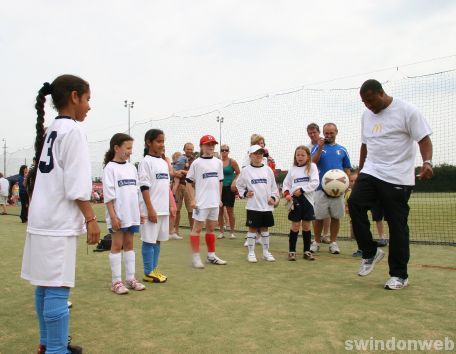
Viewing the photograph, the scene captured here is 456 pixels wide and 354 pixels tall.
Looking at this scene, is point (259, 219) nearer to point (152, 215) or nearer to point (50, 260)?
point (152, 215)

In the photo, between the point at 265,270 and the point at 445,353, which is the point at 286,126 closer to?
the point at 265,270

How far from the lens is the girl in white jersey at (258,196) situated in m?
6.09

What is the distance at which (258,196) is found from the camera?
20.0 feet

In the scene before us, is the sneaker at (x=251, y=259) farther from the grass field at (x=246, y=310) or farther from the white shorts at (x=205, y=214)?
the white shorts at (x=205, y=214)

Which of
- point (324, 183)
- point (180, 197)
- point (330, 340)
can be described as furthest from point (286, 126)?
point (330, 340)

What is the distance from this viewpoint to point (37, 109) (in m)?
2.75

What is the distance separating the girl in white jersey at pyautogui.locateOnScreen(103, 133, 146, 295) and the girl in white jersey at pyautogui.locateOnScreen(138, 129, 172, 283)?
0.21 metres

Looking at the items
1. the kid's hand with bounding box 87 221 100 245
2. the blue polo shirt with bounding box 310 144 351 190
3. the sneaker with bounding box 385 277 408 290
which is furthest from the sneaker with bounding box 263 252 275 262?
the kid's hand with bounding box 87 221 100 245

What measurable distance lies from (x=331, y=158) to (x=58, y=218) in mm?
5211

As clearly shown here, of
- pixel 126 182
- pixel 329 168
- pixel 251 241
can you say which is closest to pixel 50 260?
pixel 126 182

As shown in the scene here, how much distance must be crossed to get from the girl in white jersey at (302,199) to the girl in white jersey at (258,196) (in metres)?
0.26

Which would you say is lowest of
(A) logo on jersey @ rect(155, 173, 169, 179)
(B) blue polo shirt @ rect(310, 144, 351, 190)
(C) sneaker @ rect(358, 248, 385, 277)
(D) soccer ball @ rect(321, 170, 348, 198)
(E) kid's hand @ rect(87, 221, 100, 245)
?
(C) sneaker @ rect(358, 248, 385, 277)

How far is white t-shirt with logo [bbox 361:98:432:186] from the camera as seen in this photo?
432 centimetres

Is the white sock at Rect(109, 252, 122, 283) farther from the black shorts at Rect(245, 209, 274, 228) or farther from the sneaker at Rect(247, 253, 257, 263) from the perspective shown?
the black shorts at Rect(245, 209, 274, 228)
